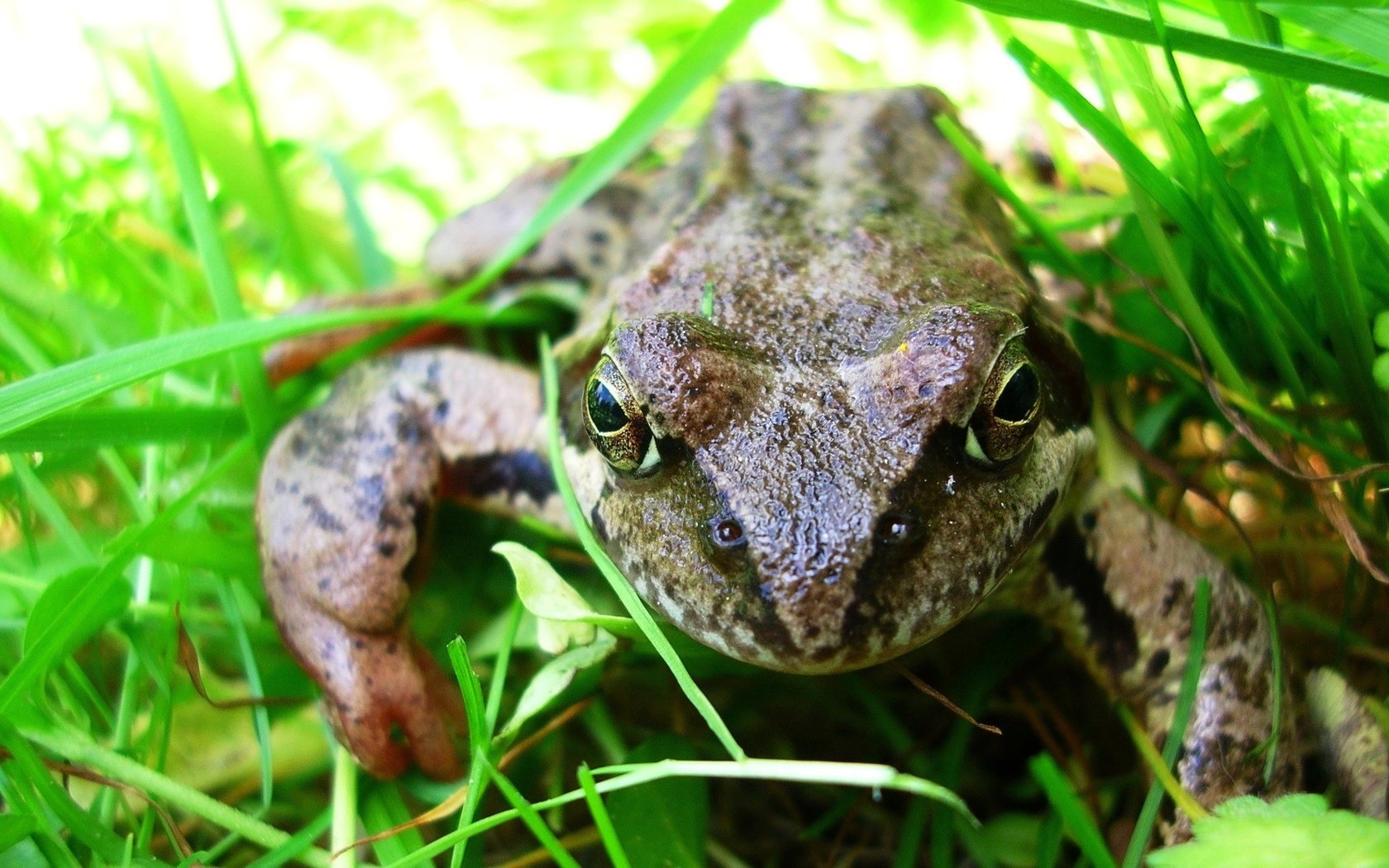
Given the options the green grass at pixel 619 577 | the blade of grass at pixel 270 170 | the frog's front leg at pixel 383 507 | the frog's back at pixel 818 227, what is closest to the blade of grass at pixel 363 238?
the blade of grass at pixel 270 170

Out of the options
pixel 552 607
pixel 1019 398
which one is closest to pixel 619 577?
pixel 552 607

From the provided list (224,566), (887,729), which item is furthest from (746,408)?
(224,566)

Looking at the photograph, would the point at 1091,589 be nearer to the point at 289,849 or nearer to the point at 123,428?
the point at 289,849

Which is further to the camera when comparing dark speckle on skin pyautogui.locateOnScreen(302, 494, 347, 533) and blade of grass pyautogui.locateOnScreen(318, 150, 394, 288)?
blade of grass pyautogui.locateOnScreen(318, 150, 394, 288)

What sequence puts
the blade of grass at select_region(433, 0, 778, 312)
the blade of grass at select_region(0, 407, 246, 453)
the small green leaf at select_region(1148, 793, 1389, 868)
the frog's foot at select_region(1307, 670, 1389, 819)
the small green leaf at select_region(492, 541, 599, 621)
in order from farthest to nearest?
1. the blade of grass at select_region(433, 0, 778, 312)
2. the blade of grass at select_region(0, 407, 246, 453)
3. the frog's foot at select_region(1307, 670, 1389, 819)
4. the small green leaf at select_region(492, 541, 599, 621)
5. the small green leaf at select_region(1148, 793, 1389, 868)

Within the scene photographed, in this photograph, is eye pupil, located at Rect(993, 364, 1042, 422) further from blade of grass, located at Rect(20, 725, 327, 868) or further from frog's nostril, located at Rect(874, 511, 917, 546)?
blade of grass, located at Rect(20, 725, 327, 868)

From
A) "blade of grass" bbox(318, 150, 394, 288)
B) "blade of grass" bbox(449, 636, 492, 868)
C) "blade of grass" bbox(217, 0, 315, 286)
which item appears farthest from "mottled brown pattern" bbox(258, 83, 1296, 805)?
"blade of grass" bbox(217, 0, 315, 286)

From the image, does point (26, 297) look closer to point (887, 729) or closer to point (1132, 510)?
point (887, 729)
